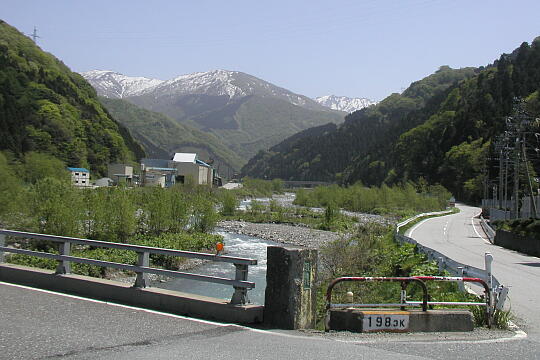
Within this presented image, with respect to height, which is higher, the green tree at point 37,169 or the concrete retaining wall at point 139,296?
the green tree at point 37,169

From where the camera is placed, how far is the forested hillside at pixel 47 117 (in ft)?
349

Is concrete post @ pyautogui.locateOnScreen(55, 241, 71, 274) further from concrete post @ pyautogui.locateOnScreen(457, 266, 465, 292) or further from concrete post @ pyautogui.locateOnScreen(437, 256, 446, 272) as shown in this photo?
concrete post @ pyautogui.locateOnScreen(437, 256, 446, 272)

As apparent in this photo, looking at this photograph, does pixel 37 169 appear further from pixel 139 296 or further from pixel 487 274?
pixel 487 274

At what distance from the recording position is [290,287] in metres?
8.62

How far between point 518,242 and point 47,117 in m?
101

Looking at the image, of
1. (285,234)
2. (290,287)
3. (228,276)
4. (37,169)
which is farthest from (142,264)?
(37,169)

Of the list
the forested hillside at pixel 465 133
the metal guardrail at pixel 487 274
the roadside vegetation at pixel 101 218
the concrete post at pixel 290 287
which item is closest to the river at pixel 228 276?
the roadside vegetation at pixel 101 218

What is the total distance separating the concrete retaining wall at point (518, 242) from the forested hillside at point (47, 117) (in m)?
83.2

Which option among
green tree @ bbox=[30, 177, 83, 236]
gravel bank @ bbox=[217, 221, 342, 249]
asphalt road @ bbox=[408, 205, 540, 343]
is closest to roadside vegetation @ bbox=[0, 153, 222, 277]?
green tree @ bbox=[30, 177, 83, 236]

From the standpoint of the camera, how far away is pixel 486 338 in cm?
900

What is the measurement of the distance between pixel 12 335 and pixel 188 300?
2.82m

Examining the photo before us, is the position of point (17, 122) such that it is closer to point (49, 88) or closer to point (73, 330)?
point (49, 88)

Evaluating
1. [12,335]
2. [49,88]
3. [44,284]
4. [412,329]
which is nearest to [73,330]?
[12,335]

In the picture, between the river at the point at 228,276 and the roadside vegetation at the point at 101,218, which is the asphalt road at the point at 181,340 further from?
the roadside vegetation at the point at 101,218
